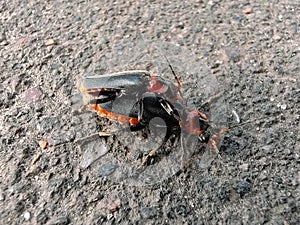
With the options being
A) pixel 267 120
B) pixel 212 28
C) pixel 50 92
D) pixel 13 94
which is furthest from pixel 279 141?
pixel 13 94

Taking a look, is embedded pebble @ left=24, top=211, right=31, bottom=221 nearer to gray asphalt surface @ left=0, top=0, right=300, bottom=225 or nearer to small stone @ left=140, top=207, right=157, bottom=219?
Result: gray asphalt surface @ left=0, top=0, right=300, bottom=225

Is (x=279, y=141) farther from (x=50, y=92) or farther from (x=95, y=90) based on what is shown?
(x=50, y=92)

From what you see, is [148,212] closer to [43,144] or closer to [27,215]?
[27,215]

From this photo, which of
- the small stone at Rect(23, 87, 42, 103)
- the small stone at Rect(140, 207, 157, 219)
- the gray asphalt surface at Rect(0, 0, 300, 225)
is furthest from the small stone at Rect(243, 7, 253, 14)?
the small stone at Rect(140, 207, 157, 219)

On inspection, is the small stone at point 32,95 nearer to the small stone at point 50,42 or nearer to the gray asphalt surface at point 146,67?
the gray asphalt surface at point 146,67

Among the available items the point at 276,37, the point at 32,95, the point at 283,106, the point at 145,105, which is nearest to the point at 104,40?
the point at 32,95

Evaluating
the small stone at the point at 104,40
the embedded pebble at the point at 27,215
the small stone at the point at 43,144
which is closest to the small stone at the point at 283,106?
the small stone at the point at 104,40
